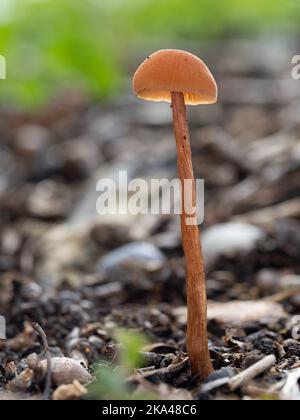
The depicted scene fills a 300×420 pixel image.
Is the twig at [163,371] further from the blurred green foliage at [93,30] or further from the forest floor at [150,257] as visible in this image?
the blurred green foliage at [93,30]

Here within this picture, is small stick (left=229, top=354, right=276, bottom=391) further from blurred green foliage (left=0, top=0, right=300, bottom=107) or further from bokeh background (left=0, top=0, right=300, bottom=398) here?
blurred green foliage (left=0, top=0, right=300, bottom=107)

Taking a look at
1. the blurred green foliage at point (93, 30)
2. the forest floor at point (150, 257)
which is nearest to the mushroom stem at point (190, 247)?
the forest floor at point (150, 257)

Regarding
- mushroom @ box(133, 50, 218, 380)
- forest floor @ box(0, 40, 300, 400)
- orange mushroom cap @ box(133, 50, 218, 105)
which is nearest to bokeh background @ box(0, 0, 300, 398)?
forest floor @ box(0, 40, 300, 400)

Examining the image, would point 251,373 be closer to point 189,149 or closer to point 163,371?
point 163,371

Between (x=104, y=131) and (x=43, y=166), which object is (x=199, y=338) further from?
(x=104, y=131)

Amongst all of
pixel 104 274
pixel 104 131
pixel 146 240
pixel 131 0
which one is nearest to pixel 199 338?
pixel 104 274

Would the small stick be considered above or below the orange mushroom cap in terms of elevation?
below
